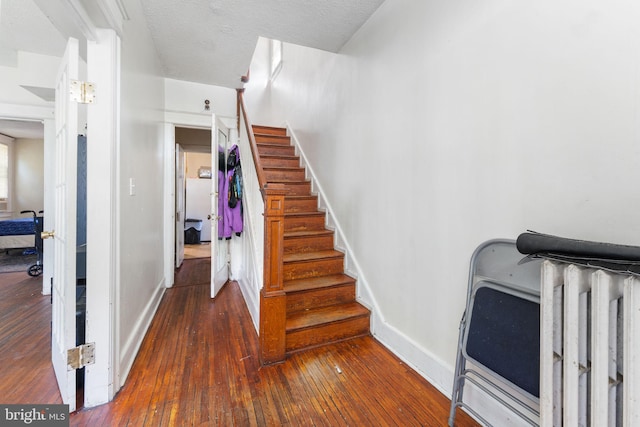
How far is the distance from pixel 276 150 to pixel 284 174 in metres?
0.61

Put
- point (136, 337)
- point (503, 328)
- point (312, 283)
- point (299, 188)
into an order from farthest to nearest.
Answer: point (299, 188) < point (312, 283) < point (136, 337) < point (503, 328)

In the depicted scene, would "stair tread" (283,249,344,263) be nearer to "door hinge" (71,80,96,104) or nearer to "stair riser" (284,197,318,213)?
"stair riser" (284,197,318,213)

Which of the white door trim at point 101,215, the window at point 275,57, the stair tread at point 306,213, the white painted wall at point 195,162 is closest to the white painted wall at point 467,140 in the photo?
the stair tread at point 306,213

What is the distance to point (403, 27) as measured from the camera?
1.96 m

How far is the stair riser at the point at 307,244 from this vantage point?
2771mm

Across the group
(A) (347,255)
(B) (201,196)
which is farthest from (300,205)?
(B) (201,196)

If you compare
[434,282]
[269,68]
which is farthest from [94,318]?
[269,68]

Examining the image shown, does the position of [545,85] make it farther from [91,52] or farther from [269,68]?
[269,68]

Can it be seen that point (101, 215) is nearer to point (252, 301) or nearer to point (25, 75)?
point (252, 301)

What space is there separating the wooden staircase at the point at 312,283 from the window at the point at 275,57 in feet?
7.76

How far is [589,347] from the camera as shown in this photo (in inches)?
35.0

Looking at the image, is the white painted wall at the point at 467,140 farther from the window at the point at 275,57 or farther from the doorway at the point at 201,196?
the window at the point at 275,57

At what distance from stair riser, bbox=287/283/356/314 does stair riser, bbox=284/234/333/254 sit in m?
0.55

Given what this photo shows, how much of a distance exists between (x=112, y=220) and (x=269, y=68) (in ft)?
16.0
